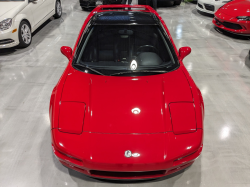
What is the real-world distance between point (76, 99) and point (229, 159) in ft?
6.11

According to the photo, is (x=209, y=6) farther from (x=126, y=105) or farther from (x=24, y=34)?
(x=126, y=105)

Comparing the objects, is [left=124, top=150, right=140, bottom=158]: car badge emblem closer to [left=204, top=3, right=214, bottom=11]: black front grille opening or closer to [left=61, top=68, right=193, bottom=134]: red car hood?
[left=61, top=68, right=193, bottom=134]: red car hood

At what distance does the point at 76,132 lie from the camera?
2158 millimetres

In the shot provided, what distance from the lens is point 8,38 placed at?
206 inches

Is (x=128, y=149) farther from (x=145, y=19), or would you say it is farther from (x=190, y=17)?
(x=190, y=17)

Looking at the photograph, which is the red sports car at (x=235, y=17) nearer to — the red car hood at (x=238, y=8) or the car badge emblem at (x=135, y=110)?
the red car hood at (x=238, y=8)

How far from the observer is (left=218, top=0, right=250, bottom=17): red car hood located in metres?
6.23

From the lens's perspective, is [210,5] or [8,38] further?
[210,5]

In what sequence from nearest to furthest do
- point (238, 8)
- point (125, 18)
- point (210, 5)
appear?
1. point (125, 18)
2. point (238, 8)
3. point (210, 5)

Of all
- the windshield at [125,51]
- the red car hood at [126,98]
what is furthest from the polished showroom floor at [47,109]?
the windshield at [125,51]

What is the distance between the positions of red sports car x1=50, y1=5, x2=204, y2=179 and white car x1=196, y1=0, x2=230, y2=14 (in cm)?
561

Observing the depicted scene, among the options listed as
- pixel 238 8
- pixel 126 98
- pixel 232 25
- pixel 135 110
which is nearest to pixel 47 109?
pixel 126 98

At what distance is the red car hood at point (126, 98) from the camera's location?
7.21 ft

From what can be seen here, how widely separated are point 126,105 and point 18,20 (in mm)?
4212
